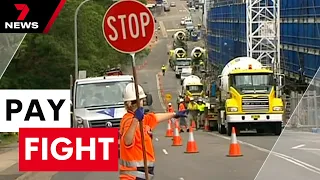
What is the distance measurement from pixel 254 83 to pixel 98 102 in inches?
516

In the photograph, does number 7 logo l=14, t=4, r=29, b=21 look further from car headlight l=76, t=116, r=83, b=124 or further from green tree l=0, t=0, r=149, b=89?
green tree l=0, t=0, r=149, b=89

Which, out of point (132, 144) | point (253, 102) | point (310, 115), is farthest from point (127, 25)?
point (253, 102)

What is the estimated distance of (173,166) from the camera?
20438 mm

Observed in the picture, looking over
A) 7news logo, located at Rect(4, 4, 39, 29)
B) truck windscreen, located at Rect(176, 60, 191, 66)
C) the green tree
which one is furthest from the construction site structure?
7news logo, located at Rect(4, 4, 39, 29)

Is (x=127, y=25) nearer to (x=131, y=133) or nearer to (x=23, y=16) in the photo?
(x=23, y=16)

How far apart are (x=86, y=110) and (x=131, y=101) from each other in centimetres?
1390

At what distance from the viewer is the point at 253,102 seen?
34062 millimetres

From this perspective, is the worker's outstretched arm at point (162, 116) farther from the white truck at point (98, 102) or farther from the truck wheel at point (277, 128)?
the truck wheel at point (277, 128)

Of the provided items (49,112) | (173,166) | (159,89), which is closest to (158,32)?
(159,89)

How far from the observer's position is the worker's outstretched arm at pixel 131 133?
8.40 m

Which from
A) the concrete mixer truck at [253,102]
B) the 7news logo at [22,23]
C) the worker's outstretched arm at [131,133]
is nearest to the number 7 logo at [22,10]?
the 7news logo at [22,23]

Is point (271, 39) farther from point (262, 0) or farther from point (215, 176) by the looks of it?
point (215, 176)

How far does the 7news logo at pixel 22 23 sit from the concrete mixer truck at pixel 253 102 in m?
23.8

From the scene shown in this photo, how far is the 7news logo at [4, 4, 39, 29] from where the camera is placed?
1072cm
